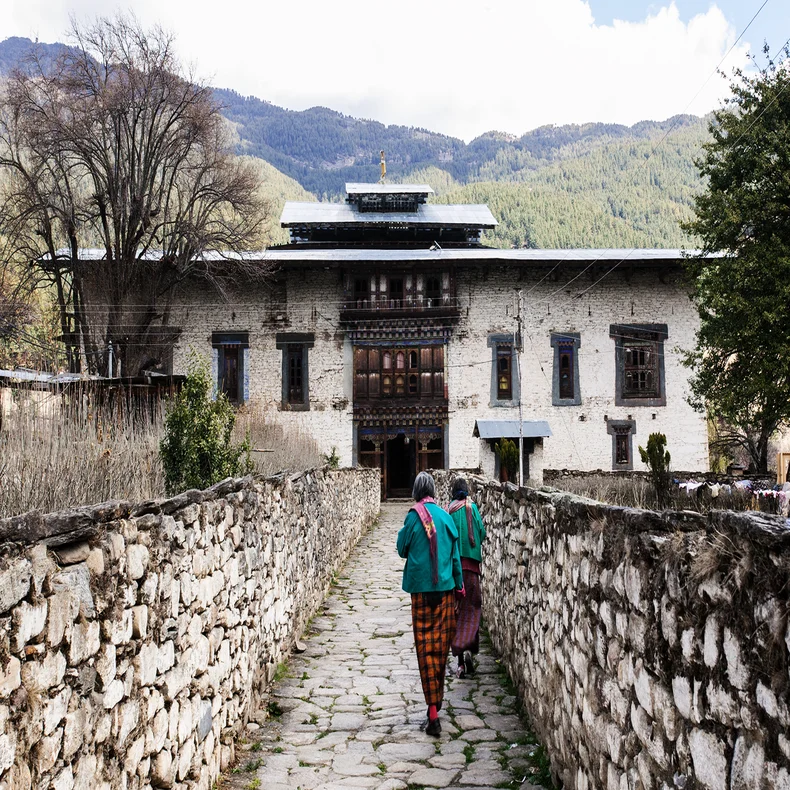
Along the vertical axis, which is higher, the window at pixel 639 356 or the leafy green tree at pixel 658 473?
the window at pixel 639 356

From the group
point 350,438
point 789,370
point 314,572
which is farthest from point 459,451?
point 314,572

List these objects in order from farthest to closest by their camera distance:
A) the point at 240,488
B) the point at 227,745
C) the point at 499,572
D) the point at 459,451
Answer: the point at 459,451, the point at 499,572, the point at 240,488, the point at 227,745

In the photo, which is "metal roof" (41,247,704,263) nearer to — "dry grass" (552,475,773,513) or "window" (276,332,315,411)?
"window" (276,332,315,411)

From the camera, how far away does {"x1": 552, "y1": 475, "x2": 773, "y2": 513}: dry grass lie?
12123 millimetres

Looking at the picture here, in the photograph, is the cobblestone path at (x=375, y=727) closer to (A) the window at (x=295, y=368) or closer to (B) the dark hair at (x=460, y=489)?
(B) the dark hair at (x=460, y=489)

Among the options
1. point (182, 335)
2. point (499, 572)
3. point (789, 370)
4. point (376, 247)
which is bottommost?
point (499, 572)

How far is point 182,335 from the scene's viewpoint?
32.6 metres

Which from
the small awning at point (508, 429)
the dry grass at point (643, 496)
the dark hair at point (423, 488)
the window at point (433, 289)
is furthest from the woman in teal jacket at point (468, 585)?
the window at point (433, 289)

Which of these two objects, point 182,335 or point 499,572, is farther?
point 182,335

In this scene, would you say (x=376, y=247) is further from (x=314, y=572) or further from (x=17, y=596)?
(x=17, y=596)

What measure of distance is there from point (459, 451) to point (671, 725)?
29.7 metres

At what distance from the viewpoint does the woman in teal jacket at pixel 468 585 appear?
7488mm

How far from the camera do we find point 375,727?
597 cm

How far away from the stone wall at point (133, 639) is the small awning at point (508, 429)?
2528 centimetres
